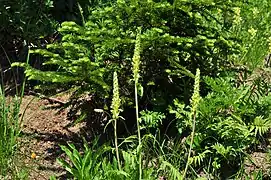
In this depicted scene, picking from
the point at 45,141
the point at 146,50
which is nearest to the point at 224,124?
the point at 146,50

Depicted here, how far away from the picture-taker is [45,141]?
4.39 metres

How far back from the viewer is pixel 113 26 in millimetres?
3795

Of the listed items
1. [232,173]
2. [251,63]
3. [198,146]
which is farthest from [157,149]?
[251,63]

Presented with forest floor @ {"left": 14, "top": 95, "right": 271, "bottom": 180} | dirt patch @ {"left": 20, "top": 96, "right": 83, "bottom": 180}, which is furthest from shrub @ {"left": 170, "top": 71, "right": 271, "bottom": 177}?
dirt patch @ {"left": 20, "top": 96, "right": 83, "bottom": 180}

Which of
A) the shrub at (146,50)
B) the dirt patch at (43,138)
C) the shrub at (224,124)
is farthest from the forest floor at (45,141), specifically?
the shrub at (146,50)

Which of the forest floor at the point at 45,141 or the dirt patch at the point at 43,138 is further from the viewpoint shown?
the dirt patch at the point at 43,138

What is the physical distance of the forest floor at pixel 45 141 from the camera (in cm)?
384

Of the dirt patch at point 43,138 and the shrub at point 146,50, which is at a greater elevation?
the shrub at point 146,50

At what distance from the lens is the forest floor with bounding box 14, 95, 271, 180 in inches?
151

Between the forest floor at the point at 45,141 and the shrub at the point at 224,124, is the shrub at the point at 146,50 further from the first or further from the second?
the forest floor at the point at 45,141

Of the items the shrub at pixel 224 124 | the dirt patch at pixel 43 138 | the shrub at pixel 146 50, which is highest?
the shrub at pixel 146 50

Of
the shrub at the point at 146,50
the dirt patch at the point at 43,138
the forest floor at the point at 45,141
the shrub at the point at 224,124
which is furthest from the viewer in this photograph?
the dirt patch at the point at 43,138

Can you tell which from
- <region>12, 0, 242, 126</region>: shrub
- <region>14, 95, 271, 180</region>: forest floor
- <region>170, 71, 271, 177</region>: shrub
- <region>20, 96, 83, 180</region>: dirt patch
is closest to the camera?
<region>170, 71, 271, 177</region>: shrub

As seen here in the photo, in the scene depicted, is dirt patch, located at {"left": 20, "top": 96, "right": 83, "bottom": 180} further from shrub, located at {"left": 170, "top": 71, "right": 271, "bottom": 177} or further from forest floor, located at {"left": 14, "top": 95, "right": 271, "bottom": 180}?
shrub, located at {"left": 170, "top": 71, "right": 271, "bottom": 177}
